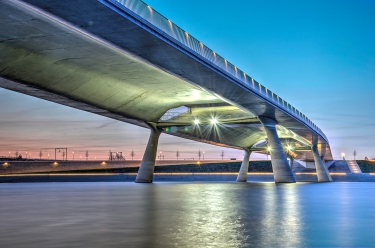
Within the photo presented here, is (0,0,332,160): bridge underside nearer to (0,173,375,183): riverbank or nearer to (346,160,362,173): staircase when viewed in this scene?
(0,173,375,183): riverbank

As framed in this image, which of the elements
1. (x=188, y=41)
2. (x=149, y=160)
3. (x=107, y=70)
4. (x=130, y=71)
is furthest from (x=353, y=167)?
(x=188, y=41)

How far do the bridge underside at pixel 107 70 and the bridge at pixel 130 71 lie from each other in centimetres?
6

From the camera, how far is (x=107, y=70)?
1494 inches

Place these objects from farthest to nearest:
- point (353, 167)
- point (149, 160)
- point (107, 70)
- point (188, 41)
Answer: point (353, 167), point (149, 160), point (107, 70), point (188, 41)

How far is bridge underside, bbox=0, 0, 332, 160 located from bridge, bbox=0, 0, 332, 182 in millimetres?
62

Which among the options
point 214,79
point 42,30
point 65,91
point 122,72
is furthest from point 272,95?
point 42,30

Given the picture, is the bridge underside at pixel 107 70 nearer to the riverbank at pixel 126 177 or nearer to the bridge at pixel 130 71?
the bridge at pixel 130 71

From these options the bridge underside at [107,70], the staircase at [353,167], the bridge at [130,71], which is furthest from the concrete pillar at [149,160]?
the staircase at [353,167]

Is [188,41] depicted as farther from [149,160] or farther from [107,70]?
[149,160]

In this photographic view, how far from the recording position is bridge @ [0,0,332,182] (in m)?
24.2

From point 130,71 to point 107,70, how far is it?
1.81 m

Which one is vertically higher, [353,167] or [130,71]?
Result: [130,71]

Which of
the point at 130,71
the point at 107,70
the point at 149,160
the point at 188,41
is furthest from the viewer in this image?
the point at 149,160

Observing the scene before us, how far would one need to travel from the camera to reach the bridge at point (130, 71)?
2420 cm
